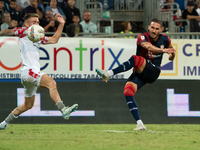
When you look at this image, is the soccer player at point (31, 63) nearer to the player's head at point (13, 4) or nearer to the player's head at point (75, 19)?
the player's head at point (75, 19)

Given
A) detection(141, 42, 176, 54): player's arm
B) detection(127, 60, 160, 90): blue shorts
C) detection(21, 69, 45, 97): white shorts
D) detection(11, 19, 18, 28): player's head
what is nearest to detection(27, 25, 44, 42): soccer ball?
detection(21, 69, 45, 97): white shorts

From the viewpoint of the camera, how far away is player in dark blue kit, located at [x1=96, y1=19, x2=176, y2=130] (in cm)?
773

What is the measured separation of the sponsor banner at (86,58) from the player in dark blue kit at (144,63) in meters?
2.57

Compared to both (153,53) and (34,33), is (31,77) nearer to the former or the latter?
(34,33)

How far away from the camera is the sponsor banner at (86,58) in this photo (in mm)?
10766

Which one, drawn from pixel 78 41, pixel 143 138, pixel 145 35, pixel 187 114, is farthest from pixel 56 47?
pixel 143 138

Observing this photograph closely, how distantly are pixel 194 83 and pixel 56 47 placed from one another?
394 centimetres

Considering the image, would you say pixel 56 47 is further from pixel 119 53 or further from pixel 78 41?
pixel 119 53

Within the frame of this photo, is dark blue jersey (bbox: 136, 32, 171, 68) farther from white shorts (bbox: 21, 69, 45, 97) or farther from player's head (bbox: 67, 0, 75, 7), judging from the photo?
player's head (bbox: 67, 0, 75, 7)

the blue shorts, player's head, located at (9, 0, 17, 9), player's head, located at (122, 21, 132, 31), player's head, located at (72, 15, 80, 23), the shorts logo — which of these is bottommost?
the blue shorts

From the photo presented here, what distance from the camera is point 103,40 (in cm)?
1099

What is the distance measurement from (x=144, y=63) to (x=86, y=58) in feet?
10.8

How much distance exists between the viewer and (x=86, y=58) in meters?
10.9

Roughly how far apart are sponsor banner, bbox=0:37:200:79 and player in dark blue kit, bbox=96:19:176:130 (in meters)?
2.57
